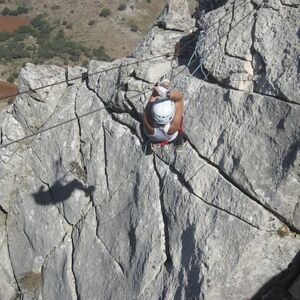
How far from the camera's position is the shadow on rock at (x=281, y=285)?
894cm

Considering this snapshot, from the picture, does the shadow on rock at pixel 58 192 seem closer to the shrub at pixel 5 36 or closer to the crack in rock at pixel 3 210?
the crack in rock at pixel 3 210

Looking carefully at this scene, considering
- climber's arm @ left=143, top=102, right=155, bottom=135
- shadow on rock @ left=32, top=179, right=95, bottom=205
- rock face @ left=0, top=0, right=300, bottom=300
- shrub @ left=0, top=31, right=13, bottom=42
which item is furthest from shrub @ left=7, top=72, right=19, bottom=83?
climber's arm @ left=143, top=102, right=155, bottom=135

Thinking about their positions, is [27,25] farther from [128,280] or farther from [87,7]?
[128,280]

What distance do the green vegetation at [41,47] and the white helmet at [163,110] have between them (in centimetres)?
3267

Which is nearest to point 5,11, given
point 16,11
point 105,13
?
point 16,11

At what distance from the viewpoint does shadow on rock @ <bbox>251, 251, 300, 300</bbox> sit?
8938 mm

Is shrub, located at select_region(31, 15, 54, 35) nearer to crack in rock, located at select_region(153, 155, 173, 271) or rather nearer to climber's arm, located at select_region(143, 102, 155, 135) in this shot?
climber's arm, located at select_region(143, 102, 155, 135)

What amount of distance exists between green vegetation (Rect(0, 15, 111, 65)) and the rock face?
94.1 ft

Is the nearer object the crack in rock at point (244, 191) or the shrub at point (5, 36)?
the crack in rock at point (244, 191)

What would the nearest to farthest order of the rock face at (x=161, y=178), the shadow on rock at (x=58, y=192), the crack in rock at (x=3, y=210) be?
the rock face at (x=161, y=178) < the shadow on rock at (x=58, y=192) < the crack in rock at (x=3, y=210)

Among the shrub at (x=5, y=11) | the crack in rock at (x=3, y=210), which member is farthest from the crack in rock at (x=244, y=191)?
the shrub at (x=5, y=11)

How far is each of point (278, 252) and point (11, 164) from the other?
8155 mm

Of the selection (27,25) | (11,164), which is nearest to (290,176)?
(11,164)

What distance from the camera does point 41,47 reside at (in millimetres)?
48219
